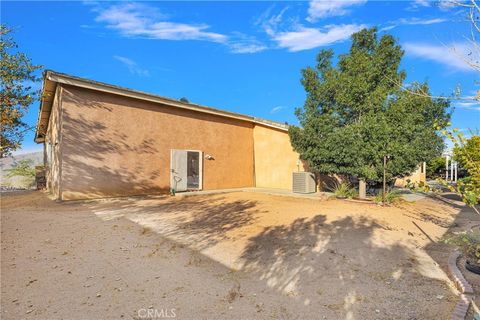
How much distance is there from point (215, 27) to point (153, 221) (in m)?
8.53

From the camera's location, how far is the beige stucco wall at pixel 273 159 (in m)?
14.0

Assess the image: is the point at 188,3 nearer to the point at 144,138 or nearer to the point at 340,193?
the point at 144,138

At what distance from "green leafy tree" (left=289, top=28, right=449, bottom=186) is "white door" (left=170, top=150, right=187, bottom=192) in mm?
A: 5009

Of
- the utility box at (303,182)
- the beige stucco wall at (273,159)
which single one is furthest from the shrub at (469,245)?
the beige stucco wall at (273,159)

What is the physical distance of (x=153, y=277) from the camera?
11.7 feet

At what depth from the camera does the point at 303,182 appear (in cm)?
1228

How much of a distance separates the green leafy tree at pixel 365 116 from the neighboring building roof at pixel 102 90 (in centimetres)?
276

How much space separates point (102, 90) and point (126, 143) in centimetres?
210

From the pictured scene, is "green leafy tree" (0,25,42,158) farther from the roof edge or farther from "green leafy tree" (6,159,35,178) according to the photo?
"green leafy tree" (6,159,35,178)

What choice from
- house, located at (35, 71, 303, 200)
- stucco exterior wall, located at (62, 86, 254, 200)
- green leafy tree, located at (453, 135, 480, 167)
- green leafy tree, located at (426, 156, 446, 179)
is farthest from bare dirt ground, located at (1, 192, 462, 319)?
green leafy tree, located at (426, 156, 446, 179)

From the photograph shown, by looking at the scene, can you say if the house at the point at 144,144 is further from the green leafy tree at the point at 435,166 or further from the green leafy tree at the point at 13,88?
the green leafy tree at the point at 435,166

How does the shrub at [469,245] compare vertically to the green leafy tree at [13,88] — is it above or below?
below

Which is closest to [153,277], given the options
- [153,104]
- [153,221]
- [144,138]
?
[153,221]

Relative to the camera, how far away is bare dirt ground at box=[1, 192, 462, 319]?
2865 millimetres
